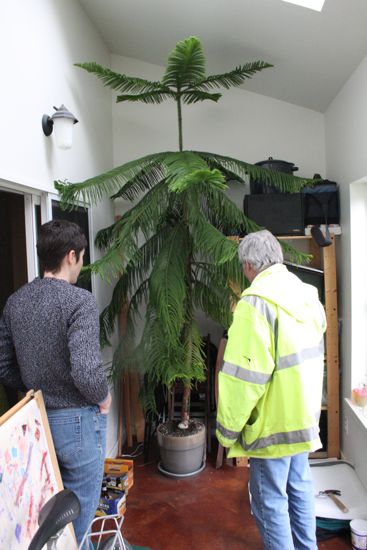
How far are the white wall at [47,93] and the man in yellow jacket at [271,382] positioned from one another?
1094mm

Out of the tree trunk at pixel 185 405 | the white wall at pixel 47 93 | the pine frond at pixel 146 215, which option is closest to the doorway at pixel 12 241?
the white wall at pixel 47 93

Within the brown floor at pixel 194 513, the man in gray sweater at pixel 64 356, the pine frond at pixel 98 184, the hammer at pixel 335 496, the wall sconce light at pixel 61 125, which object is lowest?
the brown floor at pixel 194 513

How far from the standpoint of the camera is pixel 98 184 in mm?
2375

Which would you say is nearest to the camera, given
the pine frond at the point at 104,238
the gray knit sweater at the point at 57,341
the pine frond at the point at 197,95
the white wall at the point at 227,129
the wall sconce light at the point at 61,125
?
the gray knit sweater at the point at 57,341

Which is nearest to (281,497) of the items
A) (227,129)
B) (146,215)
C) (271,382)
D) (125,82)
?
(271,382)

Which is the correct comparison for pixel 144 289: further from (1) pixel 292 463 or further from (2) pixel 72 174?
(1) pixel 292 463

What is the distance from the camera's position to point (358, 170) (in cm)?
253

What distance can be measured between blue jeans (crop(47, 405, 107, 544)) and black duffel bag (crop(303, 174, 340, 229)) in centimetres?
206

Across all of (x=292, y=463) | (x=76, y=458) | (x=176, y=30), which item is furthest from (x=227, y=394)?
(x=176, y=30)

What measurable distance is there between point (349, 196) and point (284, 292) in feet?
Answer: 4.77

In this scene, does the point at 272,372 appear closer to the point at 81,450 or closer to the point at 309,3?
the point at 81,450

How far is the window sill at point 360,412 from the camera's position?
240cm

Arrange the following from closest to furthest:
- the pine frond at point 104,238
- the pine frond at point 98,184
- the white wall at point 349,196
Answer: the pine frond at point 98,184 → the white wall at point 349,196 → the pine frond at point 104,238

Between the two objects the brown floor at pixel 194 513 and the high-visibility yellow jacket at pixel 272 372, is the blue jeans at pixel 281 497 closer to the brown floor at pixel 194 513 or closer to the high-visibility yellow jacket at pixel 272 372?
the high-visibility yellow jacket at pixel 272 372
